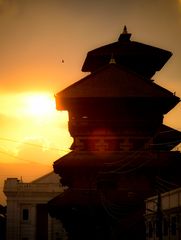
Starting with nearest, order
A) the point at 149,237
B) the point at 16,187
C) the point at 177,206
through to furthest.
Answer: the point at 177,206
the point at 149,237
the point at 16,187

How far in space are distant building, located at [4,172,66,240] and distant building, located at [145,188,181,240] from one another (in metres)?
30.7

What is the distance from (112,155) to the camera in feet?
92.9

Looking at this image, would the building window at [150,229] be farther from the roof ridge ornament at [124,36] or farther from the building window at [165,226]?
the roof ridge ornament at [124,36]

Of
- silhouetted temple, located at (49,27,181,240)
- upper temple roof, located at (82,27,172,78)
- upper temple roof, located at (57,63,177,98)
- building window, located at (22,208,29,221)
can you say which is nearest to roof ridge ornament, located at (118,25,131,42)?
upper temple roof, located at (82,27,172,78)

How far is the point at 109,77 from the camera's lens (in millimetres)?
31219

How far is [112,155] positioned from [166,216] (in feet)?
15.5

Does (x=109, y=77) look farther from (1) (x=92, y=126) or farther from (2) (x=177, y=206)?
(2) (x=177, y=206)

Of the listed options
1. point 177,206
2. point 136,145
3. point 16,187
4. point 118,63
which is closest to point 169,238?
point 177,206

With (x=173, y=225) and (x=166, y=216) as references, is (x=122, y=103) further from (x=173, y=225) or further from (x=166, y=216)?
(x=173, y=225)

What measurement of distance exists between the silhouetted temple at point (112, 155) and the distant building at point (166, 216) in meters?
1.20

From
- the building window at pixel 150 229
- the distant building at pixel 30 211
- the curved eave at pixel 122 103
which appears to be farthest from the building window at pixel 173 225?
the distant building at pixel 30 211

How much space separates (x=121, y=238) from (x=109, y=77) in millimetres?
9565

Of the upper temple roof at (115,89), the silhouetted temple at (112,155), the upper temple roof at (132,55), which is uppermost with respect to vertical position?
the upper temple roof at (132,55)

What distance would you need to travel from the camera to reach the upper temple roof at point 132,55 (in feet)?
111
